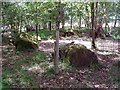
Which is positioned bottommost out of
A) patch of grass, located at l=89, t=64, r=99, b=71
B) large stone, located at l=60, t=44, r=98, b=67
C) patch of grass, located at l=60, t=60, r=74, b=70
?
patch of grass, located at l=89, t=64, r=99, b=71

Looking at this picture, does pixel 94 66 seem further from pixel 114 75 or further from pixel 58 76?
pixel 58 76

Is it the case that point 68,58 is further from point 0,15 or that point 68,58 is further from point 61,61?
point 0,15

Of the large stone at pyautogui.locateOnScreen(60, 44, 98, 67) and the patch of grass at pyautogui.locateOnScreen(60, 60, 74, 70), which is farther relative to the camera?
the large stone at pyautogui.locateOnScreen(60, 44, 98, 67)

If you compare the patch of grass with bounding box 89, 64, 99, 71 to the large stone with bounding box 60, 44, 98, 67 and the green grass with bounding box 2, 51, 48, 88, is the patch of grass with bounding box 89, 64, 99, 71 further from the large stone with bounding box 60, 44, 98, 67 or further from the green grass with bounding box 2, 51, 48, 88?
the green grass with bounding box 2, 51, 48, 88

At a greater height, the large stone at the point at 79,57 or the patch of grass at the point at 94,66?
the large stone at the point at 79,57

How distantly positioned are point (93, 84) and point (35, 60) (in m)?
2.93

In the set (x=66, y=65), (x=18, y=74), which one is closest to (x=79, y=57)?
(x=66, y=65)

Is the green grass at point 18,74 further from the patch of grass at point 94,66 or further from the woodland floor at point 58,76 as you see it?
the patch of grass at point 94,66

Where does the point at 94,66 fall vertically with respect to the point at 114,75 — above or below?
above

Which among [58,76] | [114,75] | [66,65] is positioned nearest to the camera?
[58,76]

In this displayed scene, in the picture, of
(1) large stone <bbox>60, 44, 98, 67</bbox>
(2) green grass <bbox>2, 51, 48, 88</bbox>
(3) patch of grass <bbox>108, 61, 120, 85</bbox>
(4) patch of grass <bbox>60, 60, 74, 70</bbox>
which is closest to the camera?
(2) green grass <bbox>2, 51, 48, 88</bbox>

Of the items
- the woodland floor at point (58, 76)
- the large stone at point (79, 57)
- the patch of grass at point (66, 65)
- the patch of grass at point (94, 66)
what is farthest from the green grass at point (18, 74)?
the patch of grass at point (94, 66)

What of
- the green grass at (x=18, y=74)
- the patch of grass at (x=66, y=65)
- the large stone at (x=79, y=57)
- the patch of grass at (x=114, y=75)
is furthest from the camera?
the large stone at (x=79, y=57)

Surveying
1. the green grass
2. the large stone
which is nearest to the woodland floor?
the green grass
